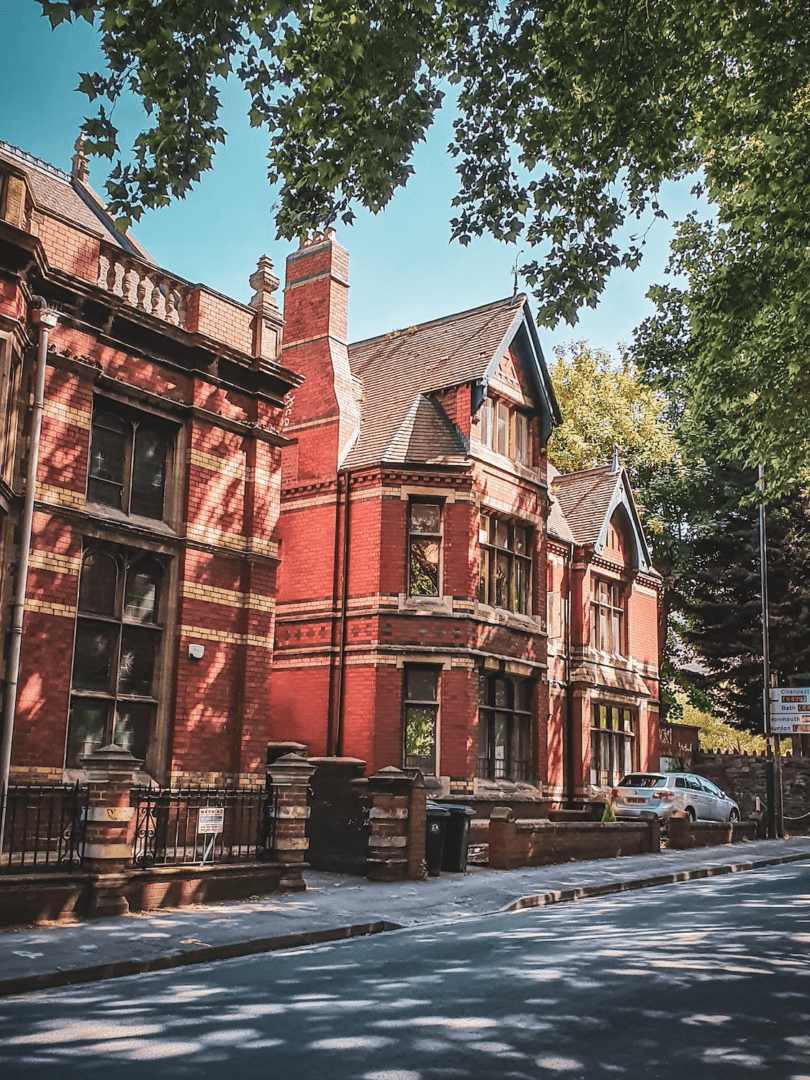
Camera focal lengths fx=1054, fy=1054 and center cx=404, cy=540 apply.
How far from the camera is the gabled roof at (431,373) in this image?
23.5m

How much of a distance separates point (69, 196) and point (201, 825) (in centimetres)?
1130

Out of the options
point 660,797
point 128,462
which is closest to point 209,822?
point 128,462

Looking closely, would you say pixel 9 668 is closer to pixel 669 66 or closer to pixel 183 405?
pixel 183 405

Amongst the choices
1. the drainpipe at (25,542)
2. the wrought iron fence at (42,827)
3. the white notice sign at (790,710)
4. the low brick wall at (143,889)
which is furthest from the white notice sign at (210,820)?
the white notice sign at (790,710)

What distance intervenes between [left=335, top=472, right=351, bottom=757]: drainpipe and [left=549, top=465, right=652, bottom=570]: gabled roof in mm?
9096

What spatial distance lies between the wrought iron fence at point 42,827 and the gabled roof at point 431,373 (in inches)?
454

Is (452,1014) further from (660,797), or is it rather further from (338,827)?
(660,797)

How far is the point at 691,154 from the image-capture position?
578 inches

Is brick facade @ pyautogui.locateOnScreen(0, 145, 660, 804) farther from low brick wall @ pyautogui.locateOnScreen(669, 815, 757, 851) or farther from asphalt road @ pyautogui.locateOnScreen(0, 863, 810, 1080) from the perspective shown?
asphalt road @ pyautogui.locateOnScreen(0, 863, 810, 1080)

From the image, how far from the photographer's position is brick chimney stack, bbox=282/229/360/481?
24406 millimetres

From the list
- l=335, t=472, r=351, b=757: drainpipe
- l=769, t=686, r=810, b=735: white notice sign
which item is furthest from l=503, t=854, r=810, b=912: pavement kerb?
l=335, t=472, r=351, b=757: drainpipe

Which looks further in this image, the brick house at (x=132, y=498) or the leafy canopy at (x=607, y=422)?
the leafy canopy at (x=607, y=422)

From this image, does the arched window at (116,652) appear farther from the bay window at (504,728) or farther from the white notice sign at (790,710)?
the white notice sign at (790,710)

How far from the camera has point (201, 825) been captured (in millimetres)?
13703
